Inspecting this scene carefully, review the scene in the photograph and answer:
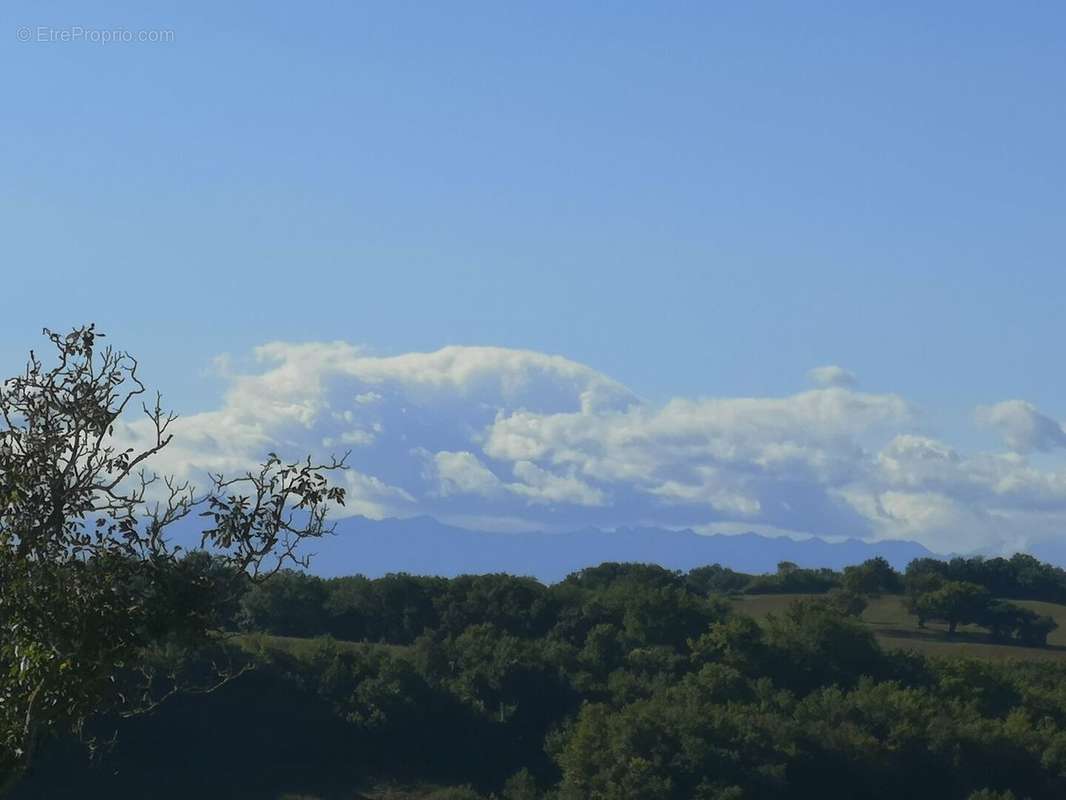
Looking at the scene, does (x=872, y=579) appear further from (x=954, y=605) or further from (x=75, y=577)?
(x=75, y=577)

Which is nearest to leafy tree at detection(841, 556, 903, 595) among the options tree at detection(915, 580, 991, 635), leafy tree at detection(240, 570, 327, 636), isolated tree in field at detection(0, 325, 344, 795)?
tree at detection(915, 580, 991, 635)

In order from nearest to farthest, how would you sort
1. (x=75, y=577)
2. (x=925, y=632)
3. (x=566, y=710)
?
(x=75, y=577) → (x=566, y=710) → (x=925, y=632)

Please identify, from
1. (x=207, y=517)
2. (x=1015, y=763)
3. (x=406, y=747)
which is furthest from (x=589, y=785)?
(x=207, y=517)

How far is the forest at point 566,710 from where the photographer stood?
62.1 meters

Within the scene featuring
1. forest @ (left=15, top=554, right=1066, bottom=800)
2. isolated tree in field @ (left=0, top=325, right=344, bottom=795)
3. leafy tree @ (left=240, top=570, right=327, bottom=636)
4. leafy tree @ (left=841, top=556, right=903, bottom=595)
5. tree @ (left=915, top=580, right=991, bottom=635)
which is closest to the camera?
isolated tree in field @ (left=0, top=325, right=344, bottom=795)

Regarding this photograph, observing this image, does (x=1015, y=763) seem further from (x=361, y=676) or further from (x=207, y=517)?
(x=207, y=517)

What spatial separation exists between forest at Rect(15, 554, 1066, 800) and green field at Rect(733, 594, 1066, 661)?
1021 centimetres

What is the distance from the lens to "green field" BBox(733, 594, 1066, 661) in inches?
3927

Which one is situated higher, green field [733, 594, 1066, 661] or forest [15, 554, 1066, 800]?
green field [733, 594, 1066, 661]

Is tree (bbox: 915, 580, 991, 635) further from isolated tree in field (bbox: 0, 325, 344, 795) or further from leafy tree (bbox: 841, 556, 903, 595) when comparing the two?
isolated tree in field (bbox: 0, 325, 344, 795)

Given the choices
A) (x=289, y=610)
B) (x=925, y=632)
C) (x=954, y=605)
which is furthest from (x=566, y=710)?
(x=954, y=605)

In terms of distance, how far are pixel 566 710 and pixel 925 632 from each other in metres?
41.9

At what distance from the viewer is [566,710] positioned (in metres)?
73.6

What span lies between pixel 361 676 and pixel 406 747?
428cm
